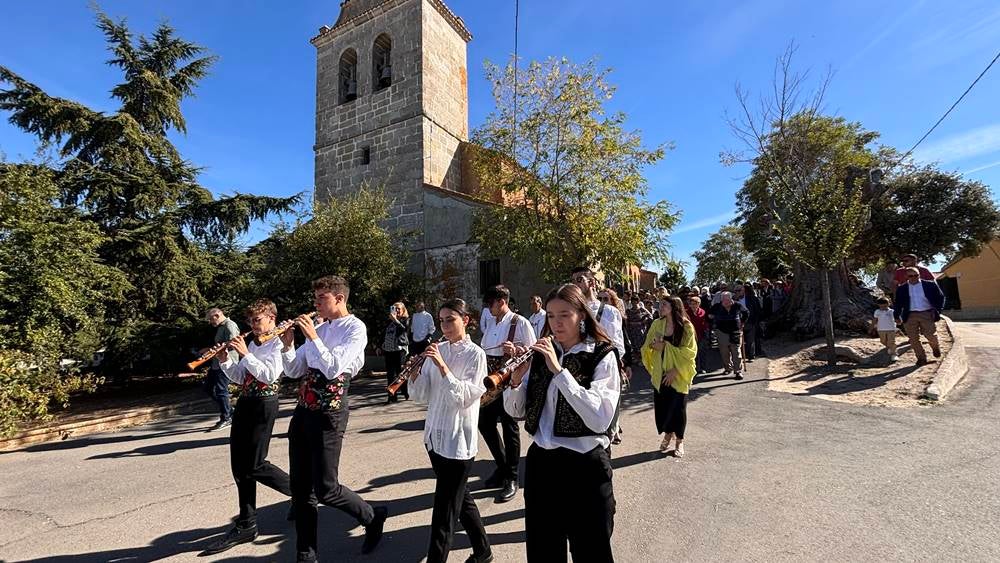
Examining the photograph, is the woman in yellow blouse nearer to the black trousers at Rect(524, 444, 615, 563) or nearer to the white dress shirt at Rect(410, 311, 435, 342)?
the black trousers at Rect(524, 444, 615, 563)

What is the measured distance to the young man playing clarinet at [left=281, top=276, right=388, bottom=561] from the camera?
111 inches

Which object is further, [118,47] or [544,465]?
[118,47]

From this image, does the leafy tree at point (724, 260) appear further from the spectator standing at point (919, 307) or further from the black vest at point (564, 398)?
the black vest at point (564, 398)

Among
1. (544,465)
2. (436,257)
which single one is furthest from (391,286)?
(544,465)

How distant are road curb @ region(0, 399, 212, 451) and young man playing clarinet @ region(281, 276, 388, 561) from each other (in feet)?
22.6

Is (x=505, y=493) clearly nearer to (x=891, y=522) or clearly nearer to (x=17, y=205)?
(x=891, y=522)

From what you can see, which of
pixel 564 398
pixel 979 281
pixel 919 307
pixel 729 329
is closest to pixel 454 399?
pixel 564 398

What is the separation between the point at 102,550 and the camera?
3.35 metres

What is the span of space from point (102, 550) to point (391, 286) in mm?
9319

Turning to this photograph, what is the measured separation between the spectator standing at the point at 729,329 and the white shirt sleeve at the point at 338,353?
8.20 metres

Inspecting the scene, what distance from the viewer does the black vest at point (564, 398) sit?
204 centimetres


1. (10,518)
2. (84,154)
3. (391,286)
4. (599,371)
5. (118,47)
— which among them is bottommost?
(10,518)

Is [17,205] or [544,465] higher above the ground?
[17,205]

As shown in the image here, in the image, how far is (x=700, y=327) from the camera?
850cm
